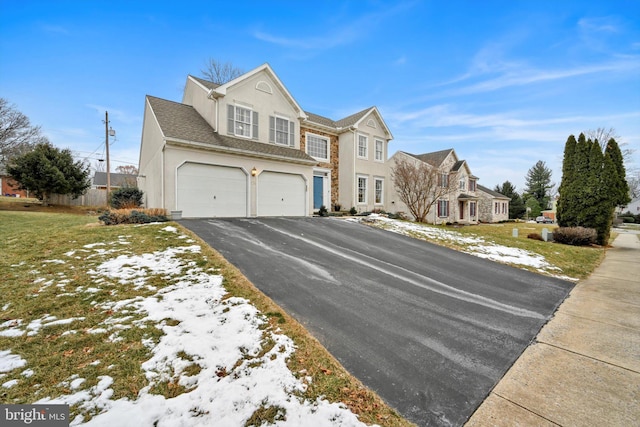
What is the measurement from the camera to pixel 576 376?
2662 millimetres

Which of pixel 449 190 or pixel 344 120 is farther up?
pixel 344 120

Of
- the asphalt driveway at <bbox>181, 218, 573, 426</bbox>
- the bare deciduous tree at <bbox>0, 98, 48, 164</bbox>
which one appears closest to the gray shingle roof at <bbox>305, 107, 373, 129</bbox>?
the asphalt driveway at <bbox>181, 218, 573, 426</bbox>

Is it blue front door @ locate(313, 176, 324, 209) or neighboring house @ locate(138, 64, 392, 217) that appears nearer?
neighboring house @ locate(138, 64, 392, 217)

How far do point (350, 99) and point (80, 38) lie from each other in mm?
19949

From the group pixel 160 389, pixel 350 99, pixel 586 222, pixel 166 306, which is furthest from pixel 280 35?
pixel 586 222

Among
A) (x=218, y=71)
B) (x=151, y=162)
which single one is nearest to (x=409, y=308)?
(x=151, y=162)

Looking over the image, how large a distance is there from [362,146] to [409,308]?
16.1 metres

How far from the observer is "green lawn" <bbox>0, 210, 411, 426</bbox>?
2252 mm

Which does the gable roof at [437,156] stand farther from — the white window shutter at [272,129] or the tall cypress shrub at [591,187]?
the white window shutter at [272,129]

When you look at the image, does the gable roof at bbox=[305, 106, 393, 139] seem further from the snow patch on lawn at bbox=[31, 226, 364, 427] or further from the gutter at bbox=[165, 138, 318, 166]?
the snow patch on lawn at bbox=[31, 226, 364, 427]

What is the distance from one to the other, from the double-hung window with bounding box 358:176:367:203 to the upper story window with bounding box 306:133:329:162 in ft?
9.70

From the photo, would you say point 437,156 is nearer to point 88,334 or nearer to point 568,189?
point 568,189

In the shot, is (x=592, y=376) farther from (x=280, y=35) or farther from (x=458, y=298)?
(x=280, y=35)

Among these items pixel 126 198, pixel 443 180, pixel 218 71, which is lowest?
pixel 126 198
